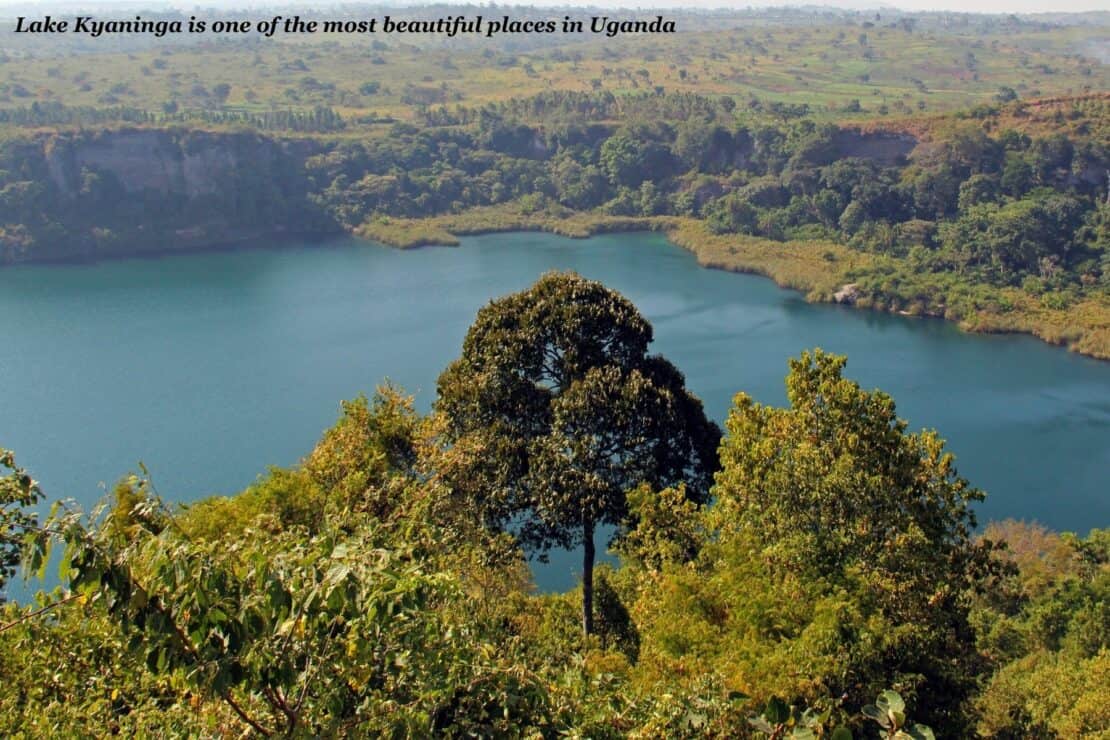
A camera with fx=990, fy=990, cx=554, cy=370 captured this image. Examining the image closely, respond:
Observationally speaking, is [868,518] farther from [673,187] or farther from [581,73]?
[581,73]

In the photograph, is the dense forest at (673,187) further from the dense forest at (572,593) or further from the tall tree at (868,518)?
the tall tree at (868,518)

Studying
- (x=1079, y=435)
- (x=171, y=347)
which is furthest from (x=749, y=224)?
(x=171, y=347)

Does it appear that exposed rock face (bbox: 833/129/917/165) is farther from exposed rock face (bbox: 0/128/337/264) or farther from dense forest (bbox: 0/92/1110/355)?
exposed rock face (bbox: 0/128/337/264)

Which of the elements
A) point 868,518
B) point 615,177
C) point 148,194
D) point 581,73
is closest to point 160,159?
point 148,194

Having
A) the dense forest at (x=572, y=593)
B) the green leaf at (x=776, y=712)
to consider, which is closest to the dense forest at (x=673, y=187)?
the dense forest at (x=572, y=593)

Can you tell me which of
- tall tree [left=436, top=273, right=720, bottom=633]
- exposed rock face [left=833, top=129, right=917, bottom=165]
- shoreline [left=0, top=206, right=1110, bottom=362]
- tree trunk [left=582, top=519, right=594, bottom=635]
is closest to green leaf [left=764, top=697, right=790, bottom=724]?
tall tree [left=436, top=273, right=720, bottom=633]
